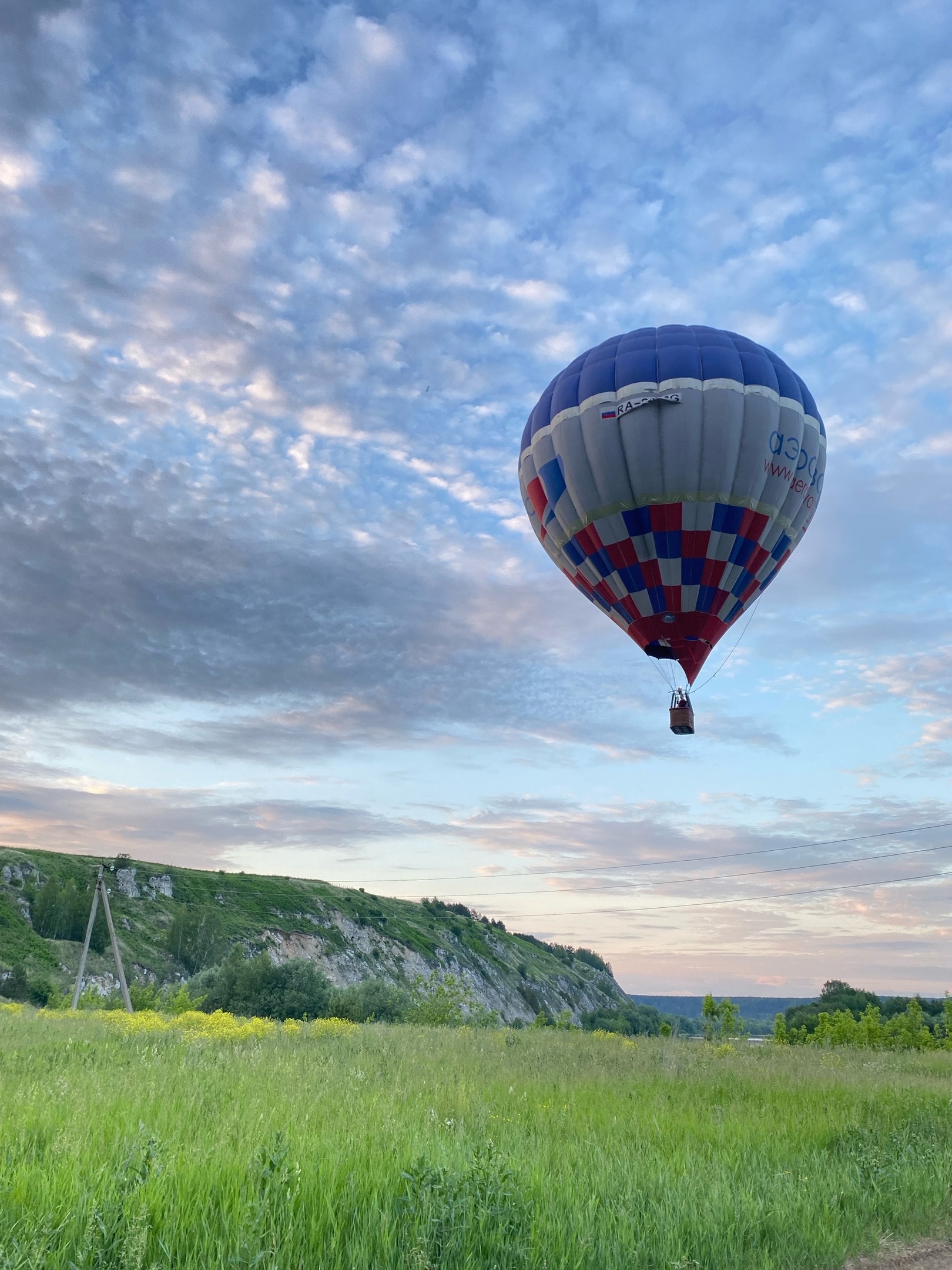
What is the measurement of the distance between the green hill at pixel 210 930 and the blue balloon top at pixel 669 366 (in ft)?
274

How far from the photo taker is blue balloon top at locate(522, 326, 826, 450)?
958 inches

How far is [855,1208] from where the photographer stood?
7039mm

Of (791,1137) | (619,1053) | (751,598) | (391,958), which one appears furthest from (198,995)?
(391,958)

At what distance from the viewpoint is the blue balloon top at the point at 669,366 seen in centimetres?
2433

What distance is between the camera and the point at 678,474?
2370 cm

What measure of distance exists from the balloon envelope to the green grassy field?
1512 cm

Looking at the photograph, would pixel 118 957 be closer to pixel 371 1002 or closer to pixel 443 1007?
pixel 371 1002

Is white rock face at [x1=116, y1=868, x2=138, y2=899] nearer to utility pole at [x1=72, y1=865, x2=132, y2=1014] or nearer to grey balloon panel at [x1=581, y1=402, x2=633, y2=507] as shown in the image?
utility pole at [x1=72, y1=865, x2=132, y2=1014]

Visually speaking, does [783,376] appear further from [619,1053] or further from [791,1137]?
[791,1137]

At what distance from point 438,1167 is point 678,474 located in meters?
20.9

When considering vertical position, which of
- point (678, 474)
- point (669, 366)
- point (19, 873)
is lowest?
point (19, 873)

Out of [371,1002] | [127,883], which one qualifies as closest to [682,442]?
[371,1002]

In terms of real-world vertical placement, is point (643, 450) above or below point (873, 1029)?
above

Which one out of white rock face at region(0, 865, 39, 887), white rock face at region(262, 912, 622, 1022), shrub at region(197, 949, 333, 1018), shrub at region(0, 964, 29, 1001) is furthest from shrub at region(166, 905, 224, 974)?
shrub at region(197, 949, 333, 1018)
